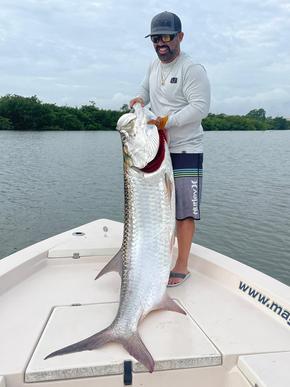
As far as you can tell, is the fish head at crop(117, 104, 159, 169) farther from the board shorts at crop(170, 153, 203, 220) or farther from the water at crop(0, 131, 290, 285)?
the water at crop(0, 131, 290, 285)

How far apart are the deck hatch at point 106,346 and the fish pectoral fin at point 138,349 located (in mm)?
32

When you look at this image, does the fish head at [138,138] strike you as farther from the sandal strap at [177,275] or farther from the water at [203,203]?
the water at [203,203]

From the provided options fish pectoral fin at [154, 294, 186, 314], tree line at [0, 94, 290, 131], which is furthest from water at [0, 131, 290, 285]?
tree line at [0, 94, 290, 131]

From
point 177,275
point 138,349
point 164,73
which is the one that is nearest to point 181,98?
point 164,73

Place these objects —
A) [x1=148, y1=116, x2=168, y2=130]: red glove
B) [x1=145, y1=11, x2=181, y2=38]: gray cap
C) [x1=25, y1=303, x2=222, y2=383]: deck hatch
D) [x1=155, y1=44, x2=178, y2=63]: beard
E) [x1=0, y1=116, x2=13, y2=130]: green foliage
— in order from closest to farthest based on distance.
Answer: [x1=25, y1=303, x2=222, y2=383]: deck hatch, [x1=148, y1=116, x2=168, y2=130]: red glove, [x1=145, y1=11, x2=181, y2=38]: gray cap, [x1=155, y1=44, x2=178, y2=63]: beard, [x1=0, y1=116, x2=13, y2=130]: green foliage

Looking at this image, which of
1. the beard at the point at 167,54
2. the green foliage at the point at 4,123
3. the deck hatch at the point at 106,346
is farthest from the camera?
the green foliage at the point at 4,123

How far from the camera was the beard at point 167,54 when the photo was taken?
3598 mm

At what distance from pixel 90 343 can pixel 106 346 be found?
11 cm

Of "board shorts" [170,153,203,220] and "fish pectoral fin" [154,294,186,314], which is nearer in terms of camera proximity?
"fish pectoral fin" [154,294,186,314]

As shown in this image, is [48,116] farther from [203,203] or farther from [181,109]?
[181,109]

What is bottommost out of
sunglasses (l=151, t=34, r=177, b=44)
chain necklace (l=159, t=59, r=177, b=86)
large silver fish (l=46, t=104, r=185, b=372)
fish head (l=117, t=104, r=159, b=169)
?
large silver fish (l=46, t=104, r=185, b=372)

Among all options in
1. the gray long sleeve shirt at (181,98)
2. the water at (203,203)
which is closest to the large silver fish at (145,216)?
the gray long sleeve shirt at (181,98)

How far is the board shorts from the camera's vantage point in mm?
3732

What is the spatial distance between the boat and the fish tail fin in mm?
33
